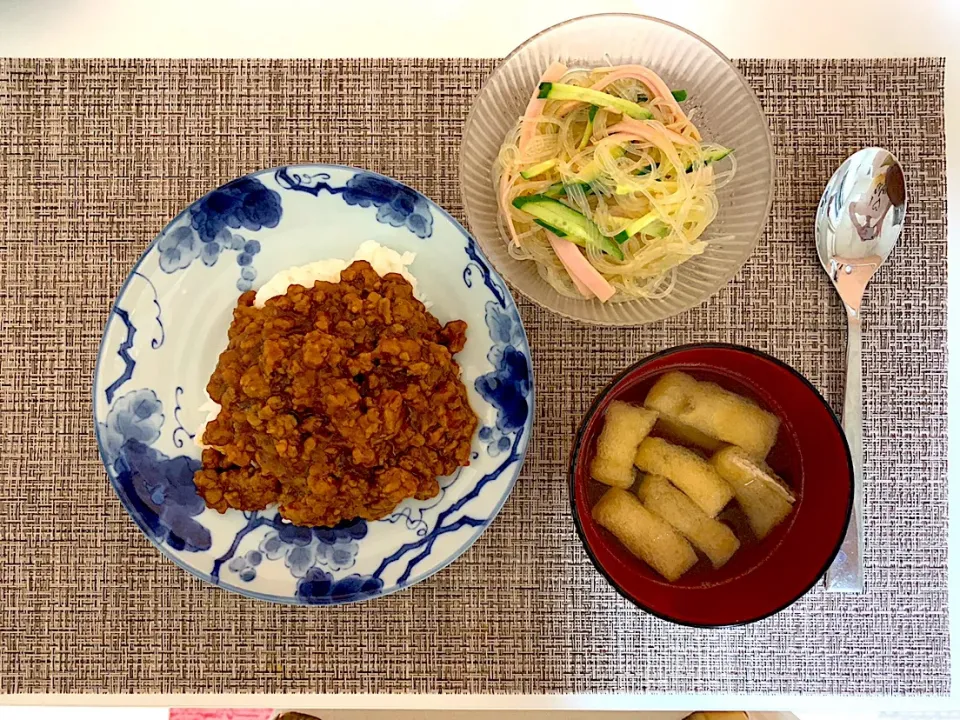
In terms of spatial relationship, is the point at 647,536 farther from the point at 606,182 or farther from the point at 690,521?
the point at 606,182

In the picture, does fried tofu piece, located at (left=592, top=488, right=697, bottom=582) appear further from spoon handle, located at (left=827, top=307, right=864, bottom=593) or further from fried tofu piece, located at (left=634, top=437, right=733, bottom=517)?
spoon handle, located at (left=827, top=307, right=864, bottom=593)

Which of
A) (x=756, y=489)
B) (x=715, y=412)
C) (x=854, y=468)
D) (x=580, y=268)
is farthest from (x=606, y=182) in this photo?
(x=854, y=468)

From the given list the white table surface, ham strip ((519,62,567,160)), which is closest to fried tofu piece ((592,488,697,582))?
ham strip ((519,62,567,160))

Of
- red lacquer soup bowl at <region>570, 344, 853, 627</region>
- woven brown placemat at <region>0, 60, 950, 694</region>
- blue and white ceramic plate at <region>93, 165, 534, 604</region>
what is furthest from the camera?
woven brown placemat at <region>0, 60, 950, 694</region>

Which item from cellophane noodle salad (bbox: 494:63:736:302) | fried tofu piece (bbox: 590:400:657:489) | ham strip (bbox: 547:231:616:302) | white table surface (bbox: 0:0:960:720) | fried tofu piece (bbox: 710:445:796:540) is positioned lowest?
fried tofu piece (bbox: 710:445:796:540)

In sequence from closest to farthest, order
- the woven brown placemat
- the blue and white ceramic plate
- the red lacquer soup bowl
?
the red lacquer soup bowl < the blue and white ceramic plate < the woven brown placemat

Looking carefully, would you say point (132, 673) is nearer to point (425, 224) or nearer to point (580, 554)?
point (580, 554)
